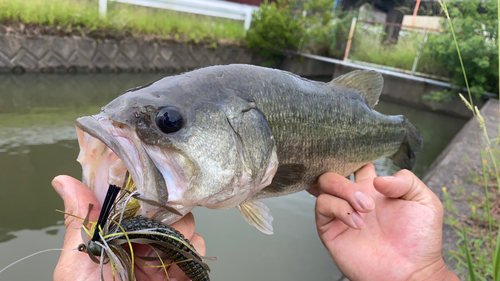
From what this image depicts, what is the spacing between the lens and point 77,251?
1.15 meters

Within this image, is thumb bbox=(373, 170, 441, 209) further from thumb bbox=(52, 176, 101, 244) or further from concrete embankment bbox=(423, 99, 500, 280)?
thumb bbox=(52, 176, 101, 244)

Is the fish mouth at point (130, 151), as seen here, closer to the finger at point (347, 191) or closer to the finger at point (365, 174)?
the finger at point (347, 191)

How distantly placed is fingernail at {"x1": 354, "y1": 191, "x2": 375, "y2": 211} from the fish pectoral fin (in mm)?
450

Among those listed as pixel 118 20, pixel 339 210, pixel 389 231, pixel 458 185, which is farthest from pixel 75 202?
pixel 118 20

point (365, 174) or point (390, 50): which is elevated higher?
point (390, 50)

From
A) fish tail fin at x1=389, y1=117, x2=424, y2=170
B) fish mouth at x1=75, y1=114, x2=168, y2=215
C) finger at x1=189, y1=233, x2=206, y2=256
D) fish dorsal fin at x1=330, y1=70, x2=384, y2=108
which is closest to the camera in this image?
fish mouth at x1=75, y1=114, x2=168, y2=215

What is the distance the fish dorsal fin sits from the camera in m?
1.82

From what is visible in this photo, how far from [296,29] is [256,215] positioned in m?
12.3

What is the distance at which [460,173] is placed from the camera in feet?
12.1

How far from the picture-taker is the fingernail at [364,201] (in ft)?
4.90

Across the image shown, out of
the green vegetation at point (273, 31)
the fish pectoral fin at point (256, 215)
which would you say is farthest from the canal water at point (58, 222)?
the green vegetation at point (273, 31)

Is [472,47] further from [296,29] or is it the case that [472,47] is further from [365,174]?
[365,174]

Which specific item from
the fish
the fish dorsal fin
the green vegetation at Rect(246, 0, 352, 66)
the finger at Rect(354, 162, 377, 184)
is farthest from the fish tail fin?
the green vegetation at Rect(246, 0, 352, 66)

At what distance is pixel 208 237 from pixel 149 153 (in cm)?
209
